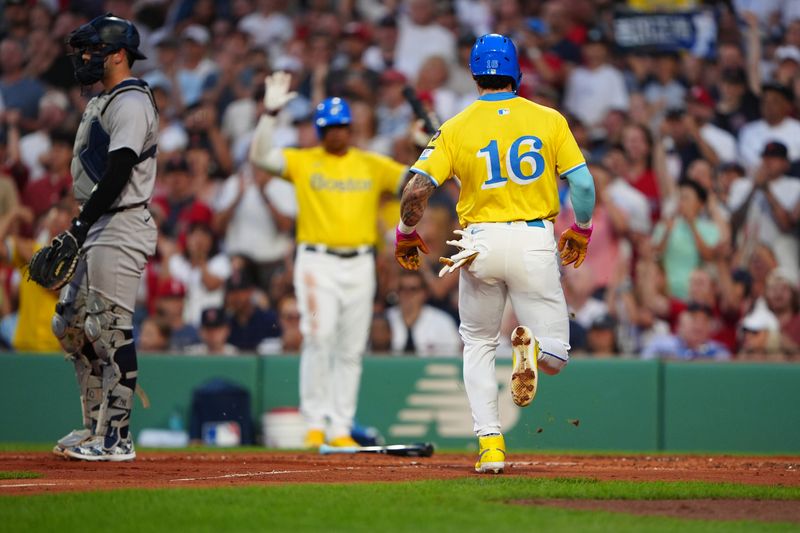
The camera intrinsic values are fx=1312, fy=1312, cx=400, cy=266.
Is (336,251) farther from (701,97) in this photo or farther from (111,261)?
(701,97)

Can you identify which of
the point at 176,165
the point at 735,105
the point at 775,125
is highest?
the point at 735,105

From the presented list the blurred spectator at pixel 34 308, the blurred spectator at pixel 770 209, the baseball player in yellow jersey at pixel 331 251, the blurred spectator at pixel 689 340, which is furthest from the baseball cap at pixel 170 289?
the blurred spectator at pixel 770 209

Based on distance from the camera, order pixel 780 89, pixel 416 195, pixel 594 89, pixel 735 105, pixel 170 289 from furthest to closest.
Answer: pixel 594 89, pixel 735 105, pixel 780 89, pixel 170 289, pixel 416 195

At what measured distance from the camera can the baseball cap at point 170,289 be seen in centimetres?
1409

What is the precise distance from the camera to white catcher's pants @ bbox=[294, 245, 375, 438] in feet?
36.3

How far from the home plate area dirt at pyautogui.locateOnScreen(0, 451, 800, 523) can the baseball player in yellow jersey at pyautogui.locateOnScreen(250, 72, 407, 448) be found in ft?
2.84

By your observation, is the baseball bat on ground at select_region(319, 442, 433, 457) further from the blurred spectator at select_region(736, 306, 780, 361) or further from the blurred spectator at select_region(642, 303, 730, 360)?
the blurred spectator at select_region(736, 306, 780, 361)

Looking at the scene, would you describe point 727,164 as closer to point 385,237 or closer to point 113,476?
point 385,237

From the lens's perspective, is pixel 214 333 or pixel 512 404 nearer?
pixel 512 404

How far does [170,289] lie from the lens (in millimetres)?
14195

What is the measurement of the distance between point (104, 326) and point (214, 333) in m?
5.11

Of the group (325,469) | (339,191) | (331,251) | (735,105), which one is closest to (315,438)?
(331,251)

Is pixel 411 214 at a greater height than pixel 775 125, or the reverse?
pixel 775 125

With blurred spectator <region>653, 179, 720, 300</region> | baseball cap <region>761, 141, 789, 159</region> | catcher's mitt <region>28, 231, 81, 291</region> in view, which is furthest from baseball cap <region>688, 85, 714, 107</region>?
catcher's mitt <region>28, 231, 81, 291</region>
